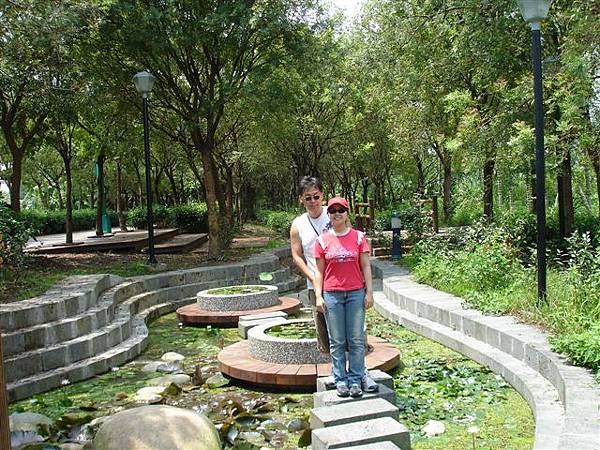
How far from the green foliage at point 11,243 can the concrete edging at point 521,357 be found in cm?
609

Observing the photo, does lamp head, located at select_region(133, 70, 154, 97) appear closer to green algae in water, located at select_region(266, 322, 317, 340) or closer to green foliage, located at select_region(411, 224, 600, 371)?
green foliage, located at select_region(411, 224, 600, 371)

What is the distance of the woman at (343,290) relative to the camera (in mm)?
4789

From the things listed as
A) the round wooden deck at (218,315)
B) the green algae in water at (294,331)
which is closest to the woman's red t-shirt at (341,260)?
the green algae in water at (294,331)

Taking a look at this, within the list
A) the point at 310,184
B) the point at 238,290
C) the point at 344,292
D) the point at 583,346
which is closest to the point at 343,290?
the point at 344,292

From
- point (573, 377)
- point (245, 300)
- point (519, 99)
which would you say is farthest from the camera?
point (519, 99)

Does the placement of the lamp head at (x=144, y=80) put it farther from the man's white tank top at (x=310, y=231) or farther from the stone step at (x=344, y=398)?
the stone step at (x=344, y=398)

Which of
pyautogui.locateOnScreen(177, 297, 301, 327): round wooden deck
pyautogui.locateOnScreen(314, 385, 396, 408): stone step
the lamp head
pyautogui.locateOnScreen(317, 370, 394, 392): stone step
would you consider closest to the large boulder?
pyautogui.locateOnScreen(314, 385, 396, 408): stone step

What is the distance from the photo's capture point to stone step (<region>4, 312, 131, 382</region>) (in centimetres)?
689

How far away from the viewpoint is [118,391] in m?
6.79

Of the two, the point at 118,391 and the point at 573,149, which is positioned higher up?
the point at 573,149

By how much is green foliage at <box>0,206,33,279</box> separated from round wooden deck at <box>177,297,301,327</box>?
111 inches

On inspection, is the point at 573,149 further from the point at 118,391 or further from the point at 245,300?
the point at 118,391

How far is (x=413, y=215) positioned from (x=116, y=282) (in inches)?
376

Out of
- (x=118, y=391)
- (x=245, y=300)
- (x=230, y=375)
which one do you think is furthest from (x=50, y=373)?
(x=245, y=300)
